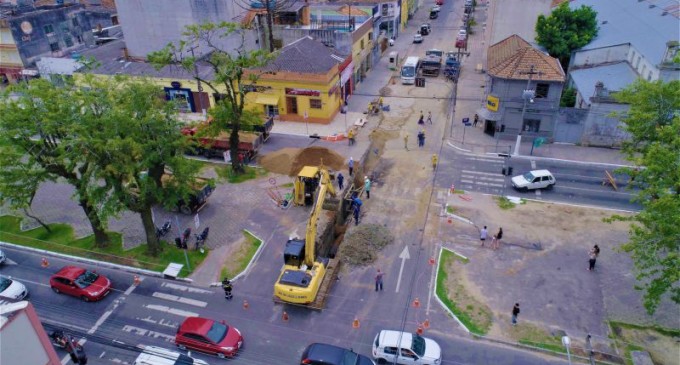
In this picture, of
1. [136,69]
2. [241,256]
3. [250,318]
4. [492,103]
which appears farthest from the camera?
[136,69]

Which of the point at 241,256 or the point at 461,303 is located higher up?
the point at 241,256

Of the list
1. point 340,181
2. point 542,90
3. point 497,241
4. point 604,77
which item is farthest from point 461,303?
point 604,77

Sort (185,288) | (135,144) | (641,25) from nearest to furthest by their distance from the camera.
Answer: (135,144)
(185,288)
(641,25)

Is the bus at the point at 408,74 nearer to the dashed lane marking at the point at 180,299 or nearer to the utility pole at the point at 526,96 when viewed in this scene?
the utility pole at the point at 526,96

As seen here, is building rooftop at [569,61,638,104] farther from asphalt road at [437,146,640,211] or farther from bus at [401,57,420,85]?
bus at [401,57,420,85]

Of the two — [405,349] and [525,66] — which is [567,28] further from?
[405,349]

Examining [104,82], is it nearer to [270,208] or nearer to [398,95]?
[270,208]

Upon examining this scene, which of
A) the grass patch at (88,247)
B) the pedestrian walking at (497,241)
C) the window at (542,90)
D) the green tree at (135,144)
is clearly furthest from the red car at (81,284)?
the window at (542,90)

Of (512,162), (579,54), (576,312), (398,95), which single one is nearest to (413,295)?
(576,312)
